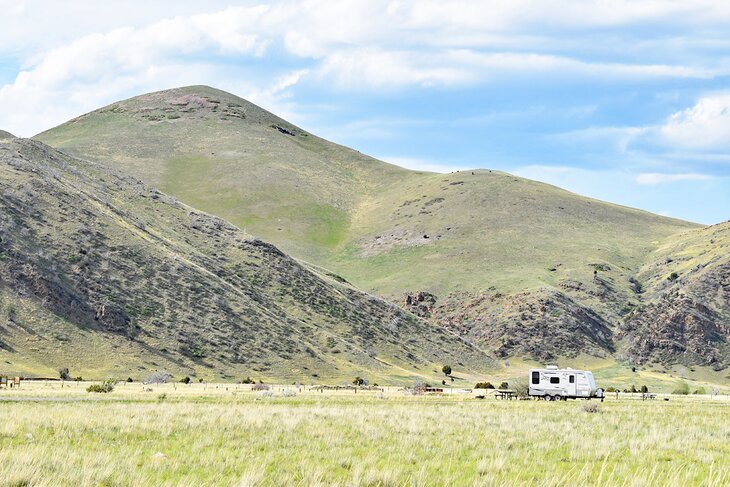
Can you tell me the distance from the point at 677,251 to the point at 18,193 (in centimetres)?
12625

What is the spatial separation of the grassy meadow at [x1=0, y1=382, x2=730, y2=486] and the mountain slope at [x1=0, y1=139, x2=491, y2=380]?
51364 mm

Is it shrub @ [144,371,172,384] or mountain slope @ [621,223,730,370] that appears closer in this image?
shrub @ [144,371,172,384]

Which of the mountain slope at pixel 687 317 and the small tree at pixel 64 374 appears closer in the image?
Answer: the small tree at pixel 64 374

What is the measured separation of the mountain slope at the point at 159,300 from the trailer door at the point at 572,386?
1470 inches

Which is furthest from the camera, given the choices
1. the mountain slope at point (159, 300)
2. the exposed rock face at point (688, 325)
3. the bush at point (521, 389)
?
the exposed rock face at point (688, 325)

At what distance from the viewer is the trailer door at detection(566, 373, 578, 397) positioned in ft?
192

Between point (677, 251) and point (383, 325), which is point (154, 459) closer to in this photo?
point (383, 325)

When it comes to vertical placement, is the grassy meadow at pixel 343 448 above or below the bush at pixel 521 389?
above

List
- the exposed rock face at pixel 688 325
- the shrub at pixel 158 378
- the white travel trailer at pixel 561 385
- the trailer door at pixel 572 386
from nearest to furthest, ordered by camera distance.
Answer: the trailer door at pixel 572 386 → the white travel trailer at pixel 561 385 → the shrub at pixel 158 378 → the exposed rock face at pixel 688 325

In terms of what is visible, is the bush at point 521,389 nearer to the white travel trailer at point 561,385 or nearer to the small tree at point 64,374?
the white travel trailer at point 561,385

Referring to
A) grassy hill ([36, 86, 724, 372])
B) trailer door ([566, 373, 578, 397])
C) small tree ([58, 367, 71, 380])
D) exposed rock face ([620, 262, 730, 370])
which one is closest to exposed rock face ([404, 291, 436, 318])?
grassy hill ([36, 86, 724, 372])

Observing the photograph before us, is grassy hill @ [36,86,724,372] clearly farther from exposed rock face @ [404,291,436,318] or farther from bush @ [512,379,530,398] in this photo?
bush @ [512,379,530,398]

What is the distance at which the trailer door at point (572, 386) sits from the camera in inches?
2299

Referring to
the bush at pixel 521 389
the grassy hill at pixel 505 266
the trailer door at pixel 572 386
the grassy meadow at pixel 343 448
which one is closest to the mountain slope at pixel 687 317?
the grassy hill at pixel 505 266
